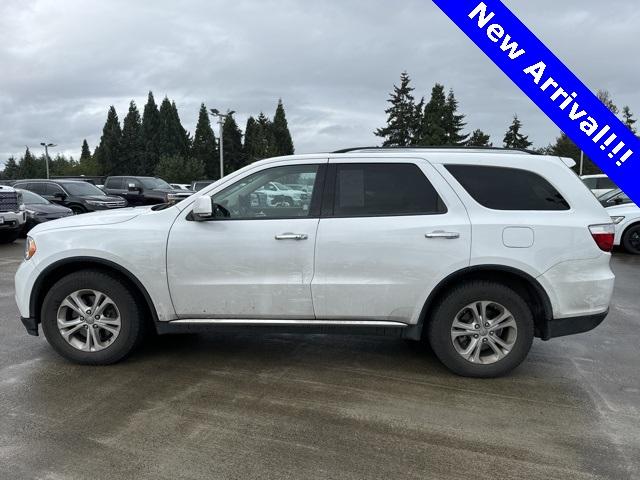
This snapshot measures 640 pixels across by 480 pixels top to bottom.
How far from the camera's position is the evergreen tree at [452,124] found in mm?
65000

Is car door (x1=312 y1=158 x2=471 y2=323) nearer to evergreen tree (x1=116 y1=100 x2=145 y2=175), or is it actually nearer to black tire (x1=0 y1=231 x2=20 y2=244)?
black tire (x1=0 y1=231 x2=20 y2=244)

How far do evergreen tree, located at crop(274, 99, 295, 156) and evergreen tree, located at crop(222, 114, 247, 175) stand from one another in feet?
15.8

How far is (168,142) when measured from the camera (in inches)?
3123

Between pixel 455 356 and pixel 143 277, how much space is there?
2531 mm

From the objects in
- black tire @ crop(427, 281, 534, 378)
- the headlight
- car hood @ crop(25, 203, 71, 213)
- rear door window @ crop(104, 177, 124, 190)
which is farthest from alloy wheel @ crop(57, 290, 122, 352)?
rear door window @ crop(104, 177, 124, 190)

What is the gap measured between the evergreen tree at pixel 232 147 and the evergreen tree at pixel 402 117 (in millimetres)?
21113

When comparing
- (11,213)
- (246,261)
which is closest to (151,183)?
(11,213)

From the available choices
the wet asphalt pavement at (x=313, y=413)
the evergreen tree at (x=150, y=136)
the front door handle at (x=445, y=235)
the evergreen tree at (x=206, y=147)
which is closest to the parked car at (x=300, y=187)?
the front door handle at (x=445, y=235)

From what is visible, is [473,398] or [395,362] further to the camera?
[395,362]

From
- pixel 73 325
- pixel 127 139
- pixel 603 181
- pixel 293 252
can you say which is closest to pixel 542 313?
pixel 293 252

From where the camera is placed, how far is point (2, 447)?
10.4 ft

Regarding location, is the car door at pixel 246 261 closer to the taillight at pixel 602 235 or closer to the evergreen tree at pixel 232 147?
the taillight at pixel 602 235

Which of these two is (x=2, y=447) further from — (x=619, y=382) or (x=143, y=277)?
(x=619, y=382)

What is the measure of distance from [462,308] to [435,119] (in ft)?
205
